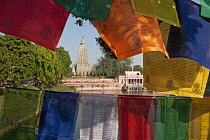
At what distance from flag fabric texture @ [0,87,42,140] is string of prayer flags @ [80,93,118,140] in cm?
57

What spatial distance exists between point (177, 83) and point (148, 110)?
781 millimetres

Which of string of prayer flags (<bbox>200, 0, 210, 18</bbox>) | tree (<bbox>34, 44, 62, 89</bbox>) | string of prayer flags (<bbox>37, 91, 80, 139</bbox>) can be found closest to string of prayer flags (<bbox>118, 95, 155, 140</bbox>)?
string of prayer flags (<bbox>37, 91, 80, 139</bbox>)

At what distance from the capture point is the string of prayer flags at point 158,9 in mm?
3438

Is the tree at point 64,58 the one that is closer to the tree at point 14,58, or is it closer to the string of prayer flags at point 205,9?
the tree at point 14,58

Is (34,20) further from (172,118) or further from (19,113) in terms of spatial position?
(172,118)

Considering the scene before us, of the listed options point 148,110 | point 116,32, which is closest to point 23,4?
point 116,32

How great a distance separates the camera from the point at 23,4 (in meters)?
2.95

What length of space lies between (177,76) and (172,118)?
26.3 inches

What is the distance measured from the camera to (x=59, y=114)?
12.2ft

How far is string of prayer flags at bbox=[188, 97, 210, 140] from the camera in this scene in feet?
14.1

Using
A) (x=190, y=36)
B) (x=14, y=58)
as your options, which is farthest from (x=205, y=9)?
(x=14, y=58)

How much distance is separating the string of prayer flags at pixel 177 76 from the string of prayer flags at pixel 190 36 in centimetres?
34

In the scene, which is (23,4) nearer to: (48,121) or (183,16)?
(48,121)

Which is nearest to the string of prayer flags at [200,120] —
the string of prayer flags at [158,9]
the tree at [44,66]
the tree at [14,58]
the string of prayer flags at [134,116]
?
the string of prayer flags at [134,116]
